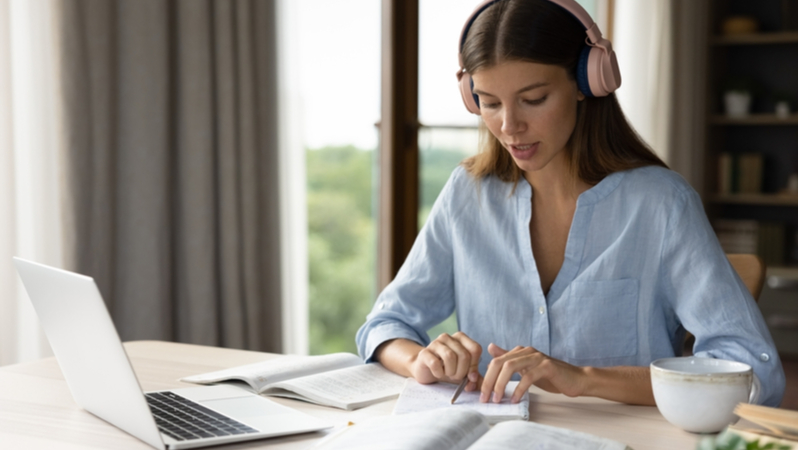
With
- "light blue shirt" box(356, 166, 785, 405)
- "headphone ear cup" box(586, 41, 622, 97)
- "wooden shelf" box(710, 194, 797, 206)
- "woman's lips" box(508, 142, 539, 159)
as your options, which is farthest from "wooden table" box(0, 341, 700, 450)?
"wooden shelf" box(710, 194, 797, 206)

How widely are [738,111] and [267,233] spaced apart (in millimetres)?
2910

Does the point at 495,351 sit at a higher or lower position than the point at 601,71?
lower

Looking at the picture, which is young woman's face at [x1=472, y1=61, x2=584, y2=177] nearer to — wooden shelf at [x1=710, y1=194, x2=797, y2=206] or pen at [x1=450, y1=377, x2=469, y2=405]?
pen at [x1=450, y1=377, x2=469, y2=405]

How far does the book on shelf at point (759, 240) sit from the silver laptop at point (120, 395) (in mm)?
3752

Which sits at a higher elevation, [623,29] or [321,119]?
[623,29]

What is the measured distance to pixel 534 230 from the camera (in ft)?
4.74

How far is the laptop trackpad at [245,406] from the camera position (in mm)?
977

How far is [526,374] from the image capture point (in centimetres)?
103

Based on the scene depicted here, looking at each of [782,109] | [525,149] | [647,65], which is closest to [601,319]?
[525,149]

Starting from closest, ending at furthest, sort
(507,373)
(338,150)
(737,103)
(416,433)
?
(416,433)
(507,373)
(338,150)
(737,103)

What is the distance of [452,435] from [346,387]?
Answer: 0.34 metres

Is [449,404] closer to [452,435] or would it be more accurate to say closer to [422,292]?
[452,435]

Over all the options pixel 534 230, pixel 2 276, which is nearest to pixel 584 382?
pixel 534 230

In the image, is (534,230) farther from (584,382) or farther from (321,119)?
(321,119)
